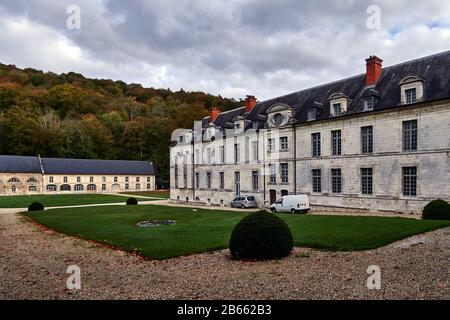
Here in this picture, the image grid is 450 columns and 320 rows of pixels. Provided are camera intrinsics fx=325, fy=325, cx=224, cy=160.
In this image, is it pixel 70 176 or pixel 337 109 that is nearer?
pixel 337 109

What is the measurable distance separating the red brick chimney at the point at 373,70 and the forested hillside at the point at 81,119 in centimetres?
4488

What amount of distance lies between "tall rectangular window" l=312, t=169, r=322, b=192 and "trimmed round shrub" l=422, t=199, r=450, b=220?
8.93 meters

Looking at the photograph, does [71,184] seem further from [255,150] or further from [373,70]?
[373,70]

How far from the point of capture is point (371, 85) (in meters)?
23.1

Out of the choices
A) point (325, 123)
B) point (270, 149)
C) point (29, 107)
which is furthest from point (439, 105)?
point (29, 107)

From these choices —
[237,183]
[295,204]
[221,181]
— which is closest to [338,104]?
[295,204]

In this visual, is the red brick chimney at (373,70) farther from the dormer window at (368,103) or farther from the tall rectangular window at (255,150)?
the tall rectangular window at (255,150)

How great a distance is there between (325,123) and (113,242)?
17.8m

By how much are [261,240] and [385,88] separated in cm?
1773

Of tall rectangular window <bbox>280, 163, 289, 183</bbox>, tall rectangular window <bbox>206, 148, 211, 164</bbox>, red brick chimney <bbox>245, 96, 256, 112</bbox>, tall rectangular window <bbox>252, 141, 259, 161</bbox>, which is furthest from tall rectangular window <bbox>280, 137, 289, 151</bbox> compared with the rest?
tall rectangular window <bbox>206, 148, 211, 164</bbox>

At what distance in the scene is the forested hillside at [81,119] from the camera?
66.9 m

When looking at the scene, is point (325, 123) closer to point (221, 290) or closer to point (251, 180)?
point (251, 180)

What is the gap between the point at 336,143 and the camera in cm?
2356

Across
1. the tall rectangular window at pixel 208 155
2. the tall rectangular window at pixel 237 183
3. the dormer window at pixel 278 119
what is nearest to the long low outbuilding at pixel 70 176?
the tall rectangular window at pixel 208 155
